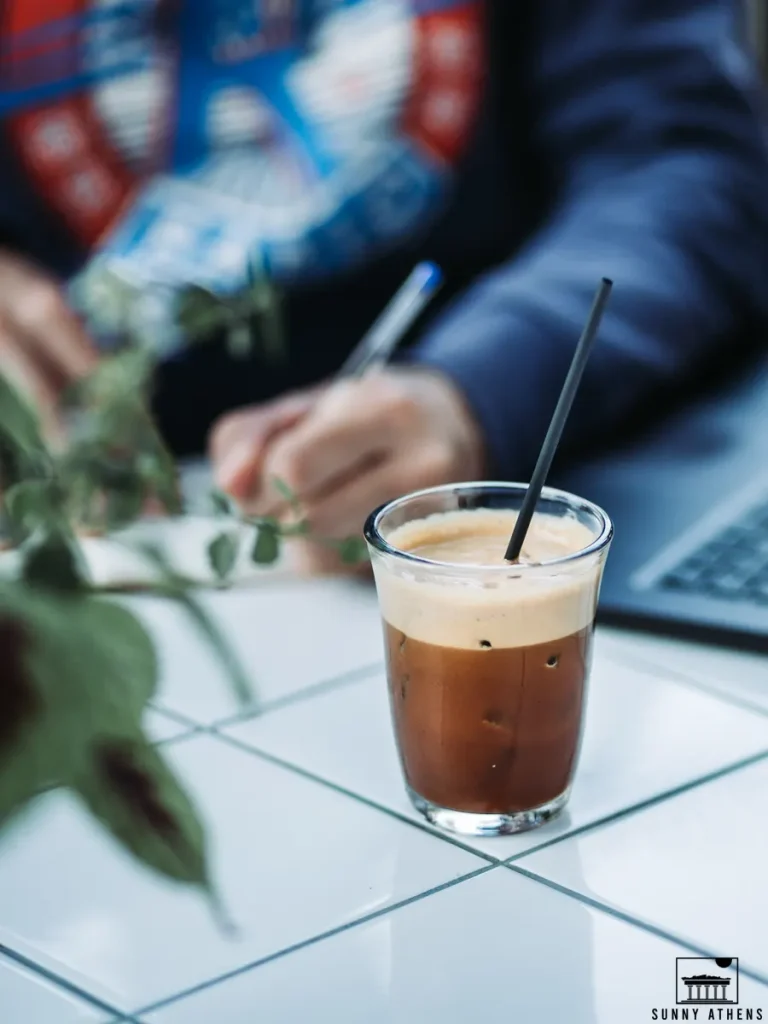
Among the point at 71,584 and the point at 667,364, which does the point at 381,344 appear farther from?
the point at 71,584

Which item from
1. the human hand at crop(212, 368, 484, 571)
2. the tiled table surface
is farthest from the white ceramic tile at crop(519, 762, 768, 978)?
the human hand at crop(212, 368, 484, 571)

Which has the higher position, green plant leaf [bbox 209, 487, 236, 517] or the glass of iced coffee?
green plant leaf [bbox 209, 487, 236, 517]

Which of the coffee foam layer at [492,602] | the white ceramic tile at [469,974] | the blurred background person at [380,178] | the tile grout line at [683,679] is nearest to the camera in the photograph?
the white ceramic tile at [469,974]

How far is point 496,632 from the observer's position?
55cm

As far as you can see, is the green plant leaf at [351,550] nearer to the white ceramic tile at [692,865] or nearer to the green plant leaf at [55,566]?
the white ceramic tile at [692,865]

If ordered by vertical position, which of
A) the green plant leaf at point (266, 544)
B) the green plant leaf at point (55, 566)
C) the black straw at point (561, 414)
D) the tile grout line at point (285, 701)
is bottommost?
the tile grout line at point (285, 701)

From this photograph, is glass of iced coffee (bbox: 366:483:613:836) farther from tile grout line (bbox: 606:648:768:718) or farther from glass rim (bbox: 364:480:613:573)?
tile grout line (bbox: 606:648:768:718)

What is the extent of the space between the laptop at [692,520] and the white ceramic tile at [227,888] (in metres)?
0.25

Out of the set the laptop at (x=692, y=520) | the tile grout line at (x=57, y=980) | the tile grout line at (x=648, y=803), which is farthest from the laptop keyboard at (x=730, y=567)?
the tile grout line at (x=57, y=980)

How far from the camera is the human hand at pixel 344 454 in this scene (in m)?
0.85

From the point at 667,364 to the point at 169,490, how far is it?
1.96 ft

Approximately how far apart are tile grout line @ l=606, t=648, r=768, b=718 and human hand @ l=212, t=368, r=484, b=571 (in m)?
0.21

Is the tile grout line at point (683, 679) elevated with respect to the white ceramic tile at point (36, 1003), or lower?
lower

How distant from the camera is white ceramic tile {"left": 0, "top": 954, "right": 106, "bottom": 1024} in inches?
17.5
